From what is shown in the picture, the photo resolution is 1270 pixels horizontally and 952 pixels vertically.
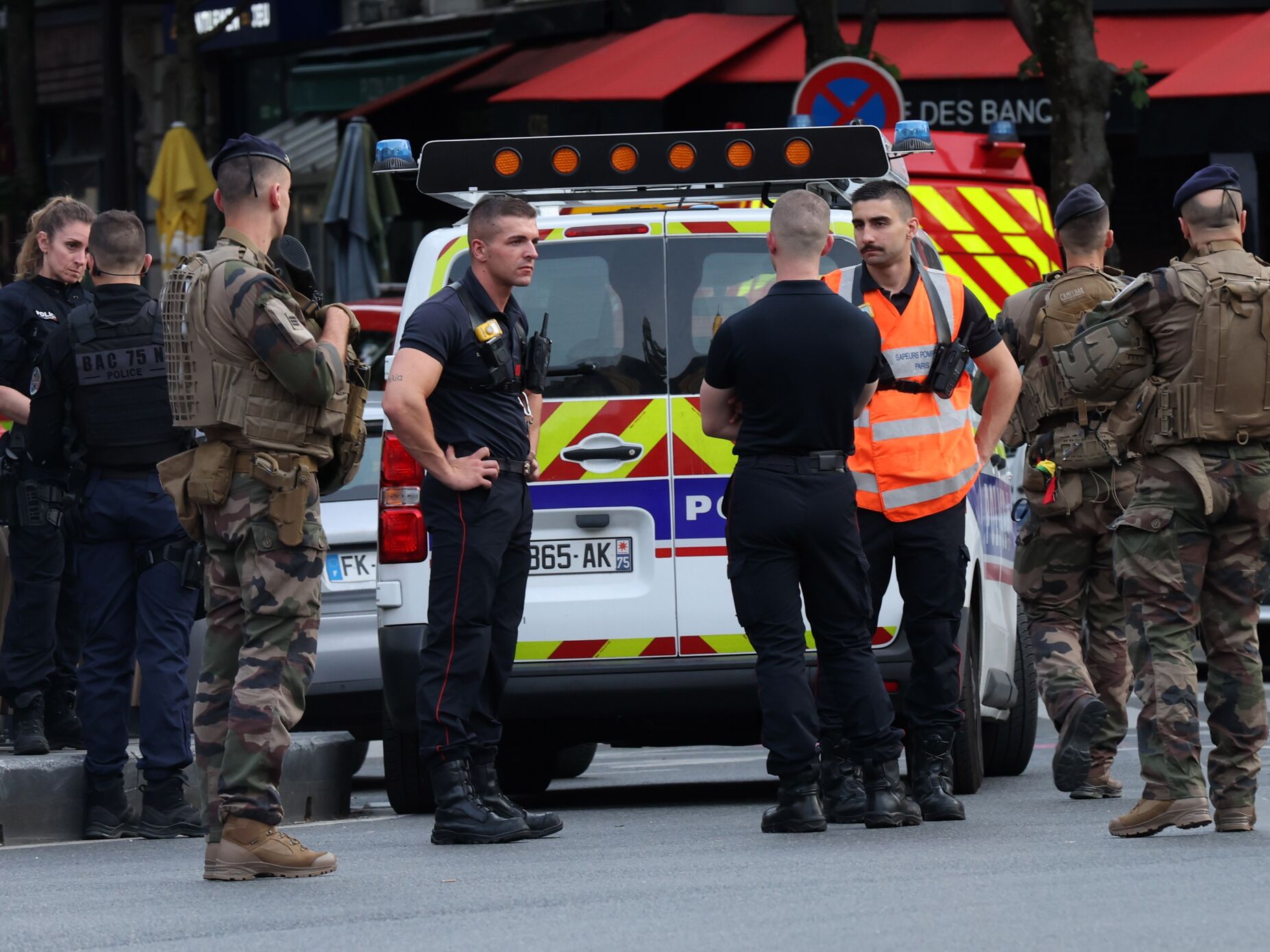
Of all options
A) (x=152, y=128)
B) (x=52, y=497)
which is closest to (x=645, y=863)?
(x=52, y=497)

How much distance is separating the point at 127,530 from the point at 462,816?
1.57m

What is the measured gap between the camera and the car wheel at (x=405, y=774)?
8.30 metres

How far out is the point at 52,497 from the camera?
28.9 feet

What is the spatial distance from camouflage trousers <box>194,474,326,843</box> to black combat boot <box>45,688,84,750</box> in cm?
271

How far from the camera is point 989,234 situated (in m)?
14.5

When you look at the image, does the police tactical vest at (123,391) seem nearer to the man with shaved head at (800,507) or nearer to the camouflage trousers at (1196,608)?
the man with shaved head at (800,507)

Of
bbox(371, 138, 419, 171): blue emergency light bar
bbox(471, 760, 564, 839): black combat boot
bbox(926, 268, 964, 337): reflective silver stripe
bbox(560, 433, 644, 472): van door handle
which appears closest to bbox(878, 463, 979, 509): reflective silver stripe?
bbox(926, 268, 964, 337): reflective silver stripe

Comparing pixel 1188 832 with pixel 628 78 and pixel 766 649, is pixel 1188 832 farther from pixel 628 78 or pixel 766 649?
pixel 628 78

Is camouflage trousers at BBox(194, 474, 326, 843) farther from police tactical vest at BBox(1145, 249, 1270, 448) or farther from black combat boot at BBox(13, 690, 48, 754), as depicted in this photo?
police tactical vest at BBox(1145, 249, 1270, 448)

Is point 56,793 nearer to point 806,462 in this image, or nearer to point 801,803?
point 801,803

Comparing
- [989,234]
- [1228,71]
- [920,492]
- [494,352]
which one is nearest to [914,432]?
[920,492]

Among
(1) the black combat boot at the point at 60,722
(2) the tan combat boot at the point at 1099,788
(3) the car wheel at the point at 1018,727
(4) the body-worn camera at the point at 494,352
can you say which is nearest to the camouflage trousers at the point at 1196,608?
(2) the tan combat boot at the point at 1099,788

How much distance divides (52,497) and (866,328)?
10.5ft

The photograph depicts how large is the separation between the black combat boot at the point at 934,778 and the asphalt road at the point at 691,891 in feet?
0.23
